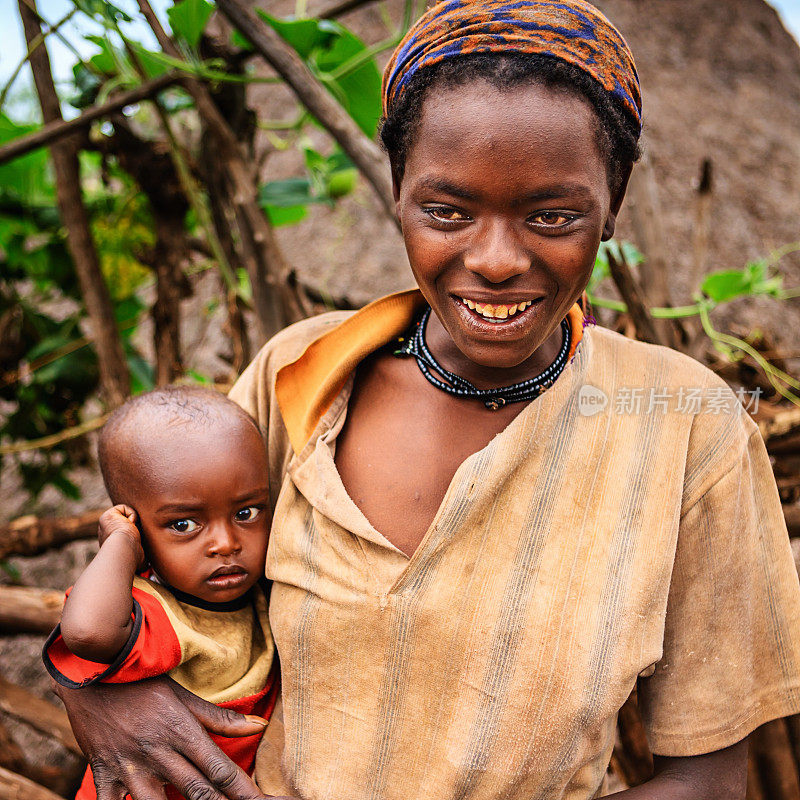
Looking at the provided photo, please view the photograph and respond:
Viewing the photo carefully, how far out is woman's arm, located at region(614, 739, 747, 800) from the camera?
1013 mm

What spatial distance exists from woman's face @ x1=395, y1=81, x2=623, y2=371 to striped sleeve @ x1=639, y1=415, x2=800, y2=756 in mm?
300

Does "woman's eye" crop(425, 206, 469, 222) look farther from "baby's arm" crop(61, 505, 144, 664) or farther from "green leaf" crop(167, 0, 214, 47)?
"green leaf" crop(167, 0, 214, 47)

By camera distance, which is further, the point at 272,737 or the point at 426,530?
the point at 272,737

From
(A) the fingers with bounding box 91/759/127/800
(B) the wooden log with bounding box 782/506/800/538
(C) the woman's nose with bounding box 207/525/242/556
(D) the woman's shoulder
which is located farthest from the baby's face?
(B) the wooden log with bounding box 782/506/800/538

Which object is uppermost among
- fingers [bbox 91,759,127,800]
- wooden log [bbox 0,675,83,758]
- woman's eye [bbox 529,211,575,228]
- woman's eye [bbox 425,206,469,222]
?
woman's eye [bbox 425,206,469,222]

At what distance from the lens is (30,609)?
5.90 feet

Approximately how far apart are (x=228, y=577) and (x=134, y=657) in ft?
0.57

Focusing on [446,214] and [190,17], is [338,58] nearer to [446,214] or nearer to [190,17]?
[190,17]

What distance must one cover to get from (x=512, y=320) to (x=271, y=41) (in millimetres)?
1024

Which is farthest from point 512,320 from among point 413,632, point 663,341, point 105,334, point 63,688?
point 105,334

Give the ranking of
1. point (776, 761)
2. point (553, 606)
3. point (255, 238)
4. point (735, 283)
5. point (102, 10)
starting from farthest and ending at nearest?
point (735, 283), point (255, 238), point (102, 10), point (776, 761), point (553, 606)

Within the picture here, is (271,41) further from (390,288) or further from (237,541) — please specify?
(390,288)

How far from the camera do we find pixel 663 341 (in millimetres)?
1787

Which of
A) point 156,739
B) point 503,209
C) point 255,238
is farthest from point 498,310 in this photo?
point 255,238
